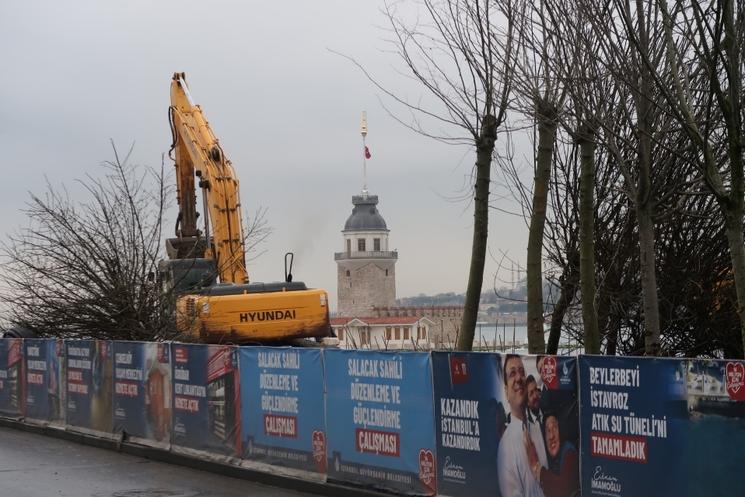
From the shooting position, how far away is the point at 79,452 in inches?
705

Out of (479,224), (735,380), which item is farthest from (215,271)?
(735,380)

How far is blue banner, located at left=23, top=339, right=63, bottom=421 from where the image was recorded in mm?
20359

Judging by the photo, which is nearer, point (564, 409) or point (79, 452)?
point (564, 409)

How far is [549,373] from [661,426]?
1434 millimetres

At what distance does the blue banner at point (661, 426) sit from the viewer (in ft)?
29.9

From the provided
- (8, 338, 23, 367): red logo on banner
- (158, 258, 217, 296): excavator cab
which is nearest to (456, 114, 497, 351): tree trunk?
(158, 258, 217, 296): excavator cab

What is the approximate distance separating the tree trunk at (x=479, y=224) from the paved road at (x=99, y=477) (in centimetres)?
413

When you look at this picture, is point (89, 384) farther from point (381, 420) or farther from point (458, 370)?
point (458, 370)

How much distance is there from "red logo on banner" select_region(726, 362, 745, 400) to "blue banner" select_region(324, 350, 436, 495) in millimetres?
4064

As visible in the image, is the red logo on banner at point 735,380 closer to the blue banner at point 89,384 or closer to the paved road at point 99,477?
the paved road at point 99,477

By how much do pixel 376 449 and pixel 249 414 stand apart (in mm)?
2631

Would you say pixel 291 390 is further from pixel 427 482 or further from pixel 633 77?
pixel 633 77

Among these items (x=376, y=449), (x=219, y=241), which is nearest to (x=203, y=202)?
(x=219, y=241)

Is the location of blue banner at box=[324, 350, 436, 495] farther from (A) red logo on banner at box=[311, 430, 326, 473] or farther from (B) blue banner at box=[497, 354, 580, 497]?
(B) blue banner at box=[497, 354, 580, 497]
